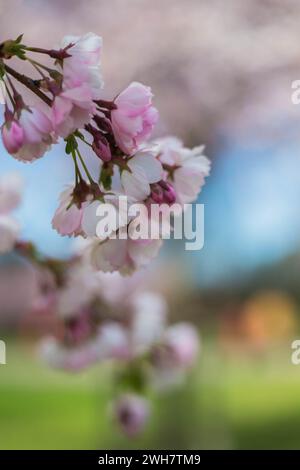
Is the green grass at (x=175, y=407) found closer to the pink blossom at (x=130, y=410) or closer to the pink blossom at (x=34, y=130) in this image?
the pink blossom at (x=130, y=410)

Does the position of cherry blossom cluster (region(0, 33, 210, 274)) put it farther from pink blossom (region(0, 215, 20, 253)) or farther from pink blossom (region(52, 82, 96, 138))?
pink blossom (region(0, 215, 20, 253))

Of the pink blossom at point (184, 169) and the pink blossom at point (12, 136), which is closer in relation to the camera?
the pink blossom at point (12, 136)

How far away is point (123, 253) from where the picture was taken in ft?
2.35

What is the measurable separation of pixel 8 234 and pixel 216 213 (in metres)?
3.56

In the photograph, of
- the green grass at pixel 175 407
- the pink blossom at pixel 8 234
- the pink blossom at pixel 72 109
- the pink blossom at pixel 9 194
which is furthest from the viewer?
the green grass at pixel 175 407

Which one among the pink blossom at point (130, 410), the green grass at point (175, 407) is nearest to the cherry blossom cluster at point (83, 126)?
the pink blossom at point (130, 410)

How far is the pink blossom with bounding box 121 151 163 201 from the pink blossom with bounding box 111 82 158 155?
0.01 meters

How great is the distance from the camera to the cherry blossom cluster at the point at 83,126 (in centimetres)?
60

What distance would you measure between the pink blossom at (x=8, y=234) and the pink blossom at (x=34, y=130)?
40 centimetres

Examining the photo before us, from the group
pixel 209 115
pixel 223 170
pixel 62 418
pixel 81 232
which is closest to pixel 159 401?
pixel 62 418

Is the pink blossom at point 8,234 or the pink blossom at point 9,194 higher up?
the pink blossom at point 9,194

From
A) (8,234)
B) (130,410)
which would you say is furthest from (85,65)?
(130,410)

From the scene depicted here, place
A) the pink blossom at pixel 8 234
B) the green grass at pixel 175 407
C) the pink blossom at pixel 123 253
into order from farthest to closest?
the green grass at pixel 175 407, the pink blossom at pixel 8 234, the pink blossom at pixel 123 253

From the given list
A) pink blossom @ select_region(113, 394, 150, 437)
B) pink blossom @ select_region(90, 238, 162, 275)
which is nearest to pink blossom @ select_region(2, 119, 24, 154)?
pink blossom @ select_region(90, 238, 162, 275)
